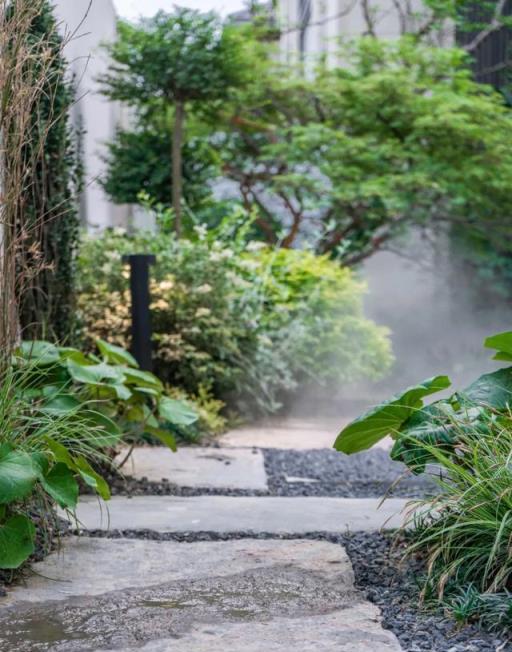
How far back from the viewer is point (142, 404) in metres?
4.25

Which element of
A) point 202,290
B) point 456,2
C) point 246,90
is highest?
point 456,2

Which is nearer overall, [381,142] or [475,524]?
[475,524]

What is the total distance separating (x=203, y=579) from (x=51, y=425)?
2.16 ft

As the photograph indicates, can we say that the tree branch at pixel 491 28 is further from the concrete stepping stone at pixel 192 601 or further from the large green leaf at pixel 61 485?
the large green leaf at pixel 61 485

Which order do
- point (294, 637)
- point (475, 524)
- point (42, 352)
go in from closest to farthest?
point (294, 637)
point (475, 524)
point (42, 352)

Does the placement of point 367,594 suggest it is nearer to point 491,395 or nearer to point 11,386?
point 491,395

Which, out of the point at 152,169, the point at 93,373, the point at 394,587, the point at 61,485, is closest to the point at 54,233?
the point at 93,373

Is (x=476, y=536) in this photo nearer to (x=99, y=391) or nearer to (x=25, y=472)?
(x=25, y=472)

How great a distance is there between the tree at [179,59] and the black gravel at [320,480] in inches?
134

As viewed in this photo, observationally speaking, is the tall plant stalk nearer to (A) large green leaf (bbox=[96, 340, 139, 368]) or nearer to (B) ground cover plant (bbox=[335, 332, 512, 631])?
(A) large green leaf (bbox=[96, 340, 139, 368])

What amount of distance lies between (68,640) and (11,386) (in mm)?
941

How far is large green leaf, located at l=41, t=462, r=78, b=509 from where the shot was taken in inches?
110

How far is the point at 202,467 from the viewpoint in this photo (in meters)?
4.88

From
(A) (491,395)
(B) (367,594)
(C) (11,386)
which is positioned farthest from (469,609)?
(C) (11,386)
